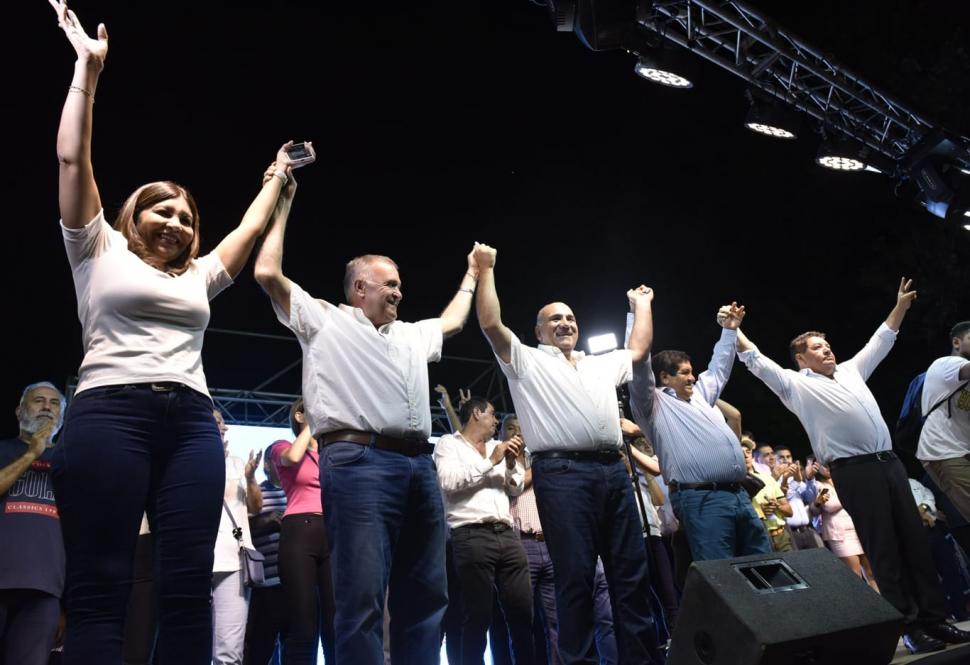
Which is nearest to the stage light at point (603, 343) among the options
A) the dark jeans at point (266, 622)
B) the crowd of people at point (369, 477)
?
the crowd of people at point (369, 477)

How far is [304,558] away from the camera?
175 inches

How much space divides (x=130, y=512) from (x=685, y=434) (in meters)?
3.31

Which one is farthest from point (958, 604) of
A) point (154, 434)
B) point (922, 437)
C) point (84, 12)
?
point (84, 12)

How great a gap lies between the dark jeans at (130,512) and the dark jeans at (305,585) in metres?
2.28

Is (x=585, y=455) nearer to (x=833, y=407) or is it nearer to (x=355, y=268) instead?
(x=355, y=268)

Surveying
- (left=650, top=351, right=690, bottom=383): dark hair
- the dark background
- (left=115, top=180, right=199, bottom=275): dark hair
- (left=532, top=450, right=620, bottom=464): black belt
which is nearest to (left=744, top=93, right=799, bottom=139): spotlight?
the dark background

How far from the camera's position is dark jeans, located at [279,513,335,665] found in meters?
4.32

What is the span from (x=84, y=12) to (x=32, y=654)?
4.84m

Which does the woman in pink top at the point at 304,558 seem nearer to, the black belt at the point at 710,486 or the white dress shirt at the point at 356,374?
the white dress shirt at the point at 356,374

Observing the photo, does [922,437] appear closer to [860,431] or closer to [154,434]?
[860,431]

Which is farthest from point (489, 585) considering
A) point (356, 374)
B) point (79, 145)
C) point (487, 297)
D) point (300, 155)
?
point (79, 145)

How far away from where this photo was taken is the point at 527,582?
486 centimetres

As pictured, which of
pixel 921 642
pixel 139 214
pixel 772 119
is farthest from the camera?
pixel 772 119

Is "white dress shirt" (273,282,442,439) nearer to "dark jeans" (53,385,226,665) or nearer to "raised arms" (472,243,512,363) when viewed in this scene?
"raised arms" (472,243,512,363)
